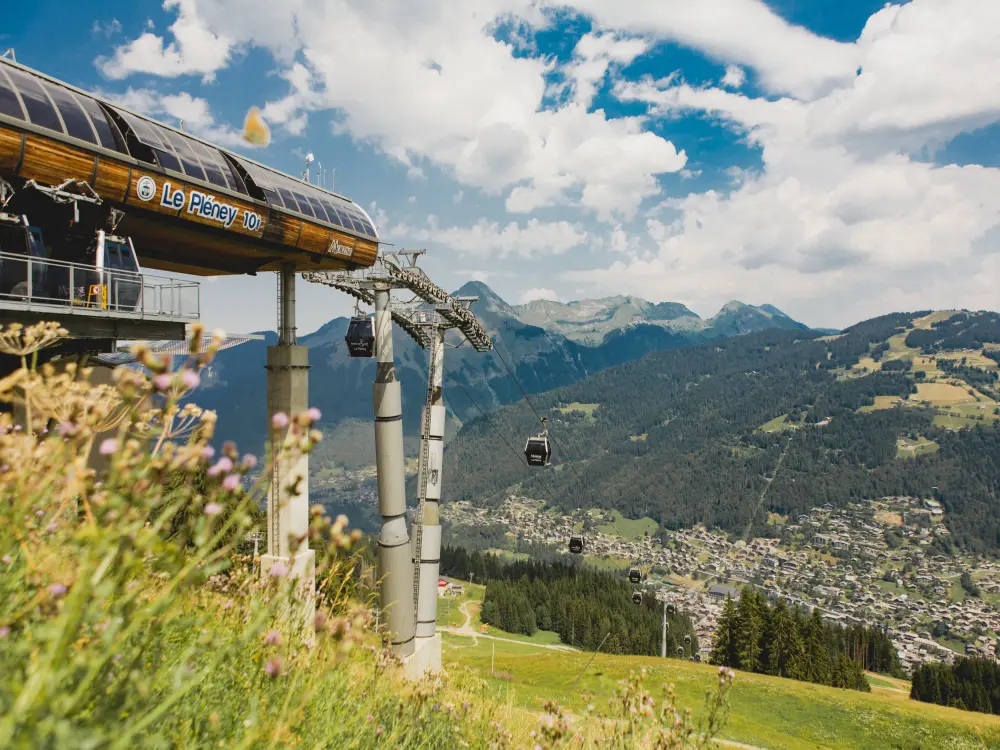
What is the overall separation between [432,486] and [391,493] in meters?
3.38

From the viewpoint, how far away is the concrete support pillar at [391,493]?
723 inches

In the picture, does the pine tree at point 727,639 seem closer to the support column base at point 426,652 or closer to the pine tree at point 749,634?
the pine tree at point 749,634

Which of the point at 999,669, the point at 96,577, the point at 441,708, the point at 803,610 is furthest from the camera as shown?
the point at 803,610

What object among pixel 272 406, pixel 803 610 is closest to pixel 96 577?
pixel 272 406

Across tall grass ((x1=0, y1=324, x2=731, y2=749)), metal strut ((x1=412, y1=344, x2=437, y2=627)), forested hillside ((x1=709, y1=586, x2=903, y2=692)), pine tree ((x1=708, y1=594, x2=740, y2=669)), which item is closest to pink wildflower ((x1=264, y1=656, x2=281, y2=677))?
tall grass ((x1=0, y1=324, x2=731, y2=749))

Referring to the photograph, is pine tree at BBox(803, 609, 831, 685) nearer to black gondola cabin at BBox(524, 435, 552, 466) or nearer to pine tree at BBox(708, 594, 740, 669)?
pine tree at BBox(708, 594, 740, 669)

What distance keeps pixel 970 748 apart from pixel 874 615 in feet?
703

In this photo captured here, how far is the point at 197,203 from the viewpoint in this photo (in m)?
14.1

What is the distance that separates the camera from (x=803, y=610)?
192250 millimetres

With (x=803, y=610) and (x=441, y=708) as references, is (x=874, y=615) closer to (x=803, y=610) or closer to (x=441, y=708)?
(x=803, y=610)

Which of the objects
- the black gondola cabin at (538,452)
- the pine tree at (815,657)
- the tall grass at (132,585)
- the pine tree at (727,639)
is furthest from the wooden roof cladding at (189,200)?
the pine tree at (815,657)

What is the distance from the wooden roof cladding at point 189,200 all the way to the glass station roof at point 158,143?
0.04 metres

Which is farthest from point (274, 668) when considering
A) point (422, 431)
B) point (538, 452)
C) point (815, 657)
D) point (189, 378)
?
point (815, 657)

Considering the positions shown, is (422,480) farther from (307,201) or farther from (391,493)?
(307,201)
